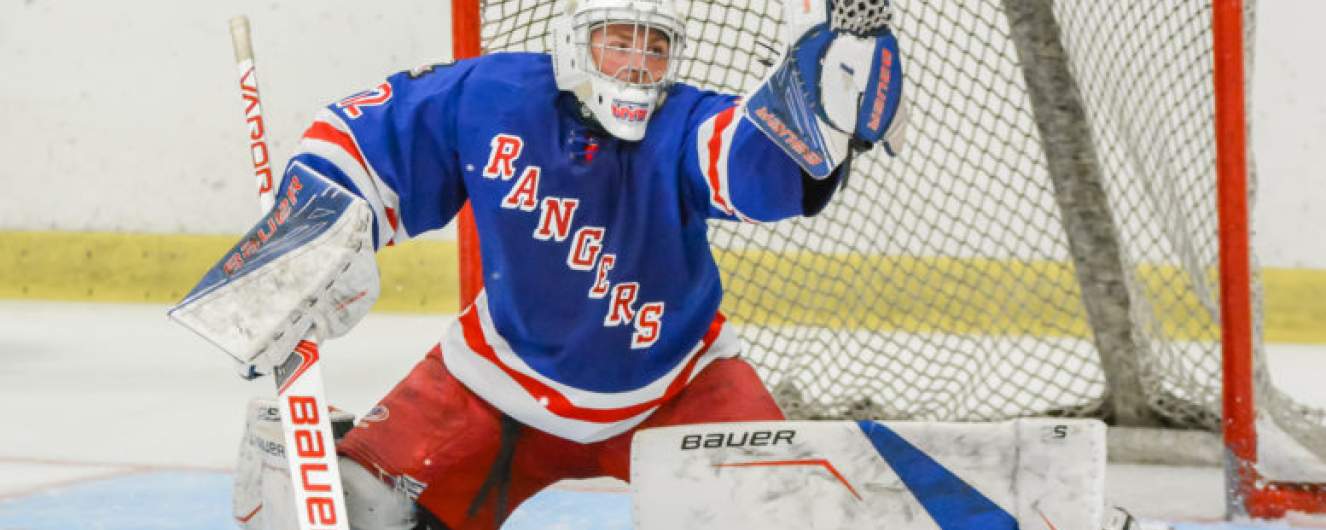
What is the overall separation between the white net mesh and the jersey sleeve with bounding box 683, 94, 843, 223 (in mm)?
907

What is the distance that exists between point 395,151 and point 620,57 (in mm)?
322

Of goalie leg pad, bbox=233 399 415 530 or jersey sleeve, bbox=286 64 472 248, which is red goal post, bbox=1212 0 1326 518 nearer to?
jersey sleeve, bbox=286 64 472 248

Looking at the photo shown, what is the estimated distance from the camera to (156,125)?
259 inches

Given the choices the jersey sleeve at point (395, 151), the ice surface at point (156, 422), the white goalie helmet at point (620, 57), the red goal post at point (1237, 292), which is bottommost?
the ice surface at point (156, 422)

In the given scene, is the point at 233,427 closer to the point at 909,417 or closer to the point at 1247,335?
the point at 909,417

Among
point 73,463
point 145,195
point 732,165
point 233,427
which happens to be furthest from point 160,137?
point 732,165

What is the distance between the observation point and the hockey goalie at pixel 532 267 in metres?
1.88

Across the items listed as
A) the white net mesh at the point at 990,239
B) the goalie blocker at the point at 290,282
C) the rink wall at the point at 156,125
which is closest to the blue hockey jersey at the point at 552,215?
the goalie blocker at the point at 290,282

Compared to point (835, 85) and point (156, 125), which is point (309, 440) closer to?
point (835, 85)

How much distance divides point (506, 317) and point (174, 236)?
15.9ft

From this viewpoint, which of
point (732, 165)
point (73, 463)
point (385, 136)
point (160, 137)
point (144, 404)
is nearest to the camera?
point (732, 165)

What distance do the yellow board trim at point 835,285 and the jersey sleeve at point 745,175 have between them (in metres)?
1.82

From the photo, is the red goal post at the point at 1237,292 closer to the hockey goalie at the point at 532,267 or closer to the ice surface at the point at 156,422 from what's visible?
the ice surface at the point at 156,422

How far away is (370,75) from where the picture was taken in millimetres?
6172
